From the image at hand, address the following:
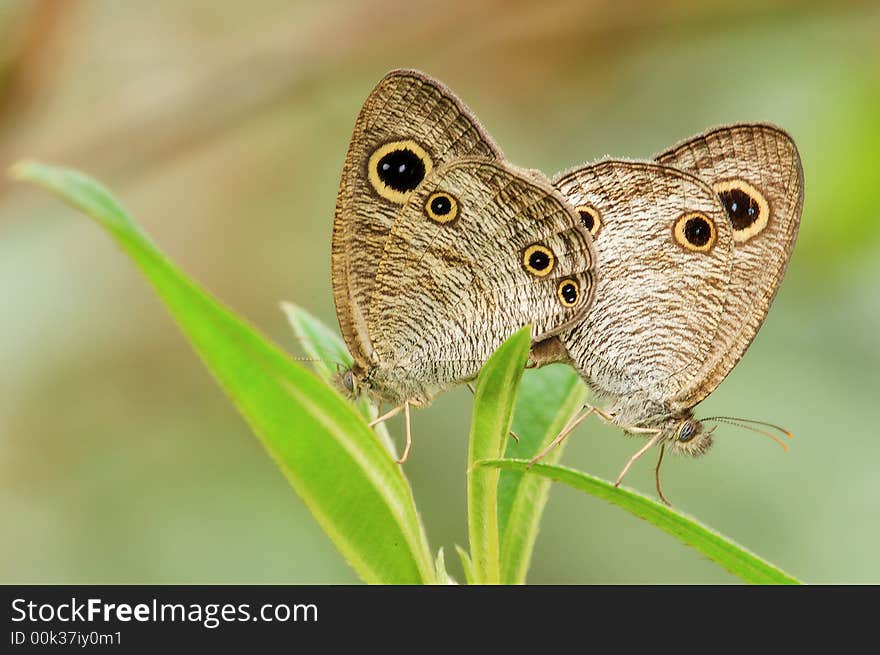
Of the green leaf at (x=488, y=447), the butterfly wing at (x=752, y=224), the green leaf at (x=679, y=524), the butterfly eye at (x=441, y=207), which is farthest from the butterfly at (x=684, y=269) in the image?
the green leaf at (x=679, y=524)


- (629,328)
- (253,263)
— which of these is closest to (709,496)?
(629,328)

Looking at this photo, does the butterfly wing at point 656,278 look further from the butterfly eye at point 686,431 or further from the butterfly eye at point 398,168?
the butterfly eye at point 398,168

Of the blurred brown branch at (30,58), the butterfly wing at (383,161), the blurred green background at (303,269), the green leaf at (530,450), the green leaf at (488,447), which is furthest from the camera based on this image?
the blurred green background at (303,269)

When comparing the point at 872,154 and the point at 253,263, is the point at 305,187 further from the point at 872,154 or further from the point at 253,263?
the point at 872,154

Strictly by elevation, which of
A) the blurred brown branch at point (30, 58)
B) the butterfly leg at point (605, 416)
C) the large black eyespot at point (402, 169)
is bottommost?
the butterfly leg at point (605, 416)

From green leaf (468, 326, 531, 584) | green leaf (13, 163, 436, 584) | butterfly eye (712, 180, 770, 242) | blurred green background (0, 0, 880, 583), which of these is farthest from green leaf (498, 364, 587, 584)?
blurred green background (0, 0, 880, 583)

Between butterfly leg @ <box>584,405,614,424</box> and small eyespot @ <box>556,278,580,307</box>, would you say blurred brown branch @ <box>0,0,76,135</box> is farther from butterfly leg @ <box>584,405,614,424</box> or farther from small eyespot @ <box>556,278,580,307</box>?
butterfly leg @ <box>584,405,614,424</box>

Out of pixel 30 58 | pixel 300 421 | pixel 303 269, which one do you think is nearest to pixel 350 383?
pixel 300 421
